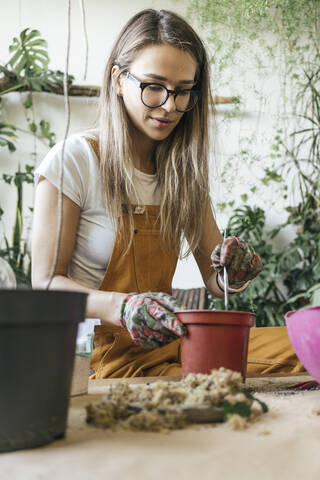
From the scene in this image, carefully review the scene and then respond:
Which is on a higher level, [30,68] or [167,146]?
[30,68]

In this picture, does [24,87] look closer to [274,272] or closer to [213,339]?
[274,272]

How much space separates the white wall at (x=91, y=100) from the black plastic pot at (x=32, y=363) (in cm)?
267

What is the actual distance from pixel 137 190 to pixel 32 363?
1078 millimetres

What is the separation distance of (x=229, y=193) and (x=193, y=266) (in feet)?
1.68

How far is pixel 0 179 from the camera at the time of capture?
3199mm

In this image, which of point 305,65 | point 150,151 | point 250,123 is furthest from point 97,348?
point 305,65

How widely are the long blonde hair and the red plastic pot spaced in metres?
0.58

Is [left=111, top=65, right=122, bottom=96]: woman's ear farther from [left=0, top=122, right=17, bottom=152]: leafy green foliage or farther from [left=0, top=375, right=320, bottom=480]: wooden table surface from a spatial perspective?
[left=0, top=122, right=17, bottom=152]: leafy green foliage

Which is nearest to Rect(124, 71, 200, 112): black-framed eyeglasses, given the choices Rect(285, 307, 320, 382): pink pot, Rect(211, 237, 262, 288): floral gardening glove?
Rect(211, 237, 262, 288): floral gardening glove

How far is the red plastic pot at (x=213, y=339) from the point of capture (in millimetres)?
963

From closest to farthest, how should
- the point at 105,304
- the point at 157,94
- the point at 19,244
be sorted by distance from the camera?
the point at 105,304 < the point at 157,94 < the point at 19,244

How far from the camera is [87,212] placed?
152 cm

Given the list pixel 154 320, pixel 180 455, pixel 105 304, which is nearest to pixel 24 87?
pixel 105 304

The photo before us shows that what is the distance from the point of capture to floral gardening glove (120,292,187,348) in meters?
1.01
